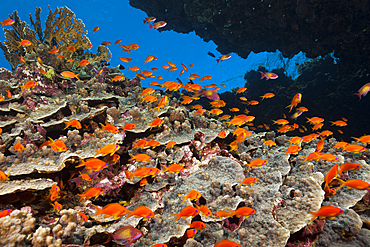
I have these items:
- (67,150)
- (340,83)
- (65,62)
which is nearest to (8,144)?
(67,150)

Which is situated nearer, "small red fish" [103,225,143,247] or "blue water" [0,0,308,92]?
"small red fish" [103,225,143,247]

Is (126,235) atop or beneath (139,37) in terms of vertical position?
beneath

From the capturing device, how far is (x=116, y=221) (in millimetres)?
2625

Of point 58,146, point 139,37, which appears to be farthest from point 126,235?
point 139,37

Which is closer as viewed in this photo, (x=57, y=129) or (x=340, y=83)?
(x=57, y=129)

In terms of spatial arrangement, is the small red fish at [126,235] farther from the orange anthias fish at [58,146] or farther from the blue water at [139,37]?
the blue water at [139,37]

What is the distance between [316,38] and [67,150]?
14.1 metres

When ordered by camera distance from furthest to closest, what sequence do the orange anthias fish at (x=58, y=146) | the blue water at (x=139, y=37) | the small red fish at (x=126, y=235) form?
the blue water at (x=139, y=37) < the orange anthias fish at (x=58, y=146) < the small red fish at (x=126, y=235)

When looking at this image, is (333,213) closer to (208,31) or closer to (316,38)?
(316,38)

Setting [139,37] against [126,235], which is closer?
[126,235]

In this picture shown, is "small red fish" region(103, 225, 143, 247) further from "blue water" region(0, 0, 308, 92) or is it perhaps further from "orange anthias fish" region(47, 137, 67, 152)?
"blue water" region(0, 0, 308, 92)

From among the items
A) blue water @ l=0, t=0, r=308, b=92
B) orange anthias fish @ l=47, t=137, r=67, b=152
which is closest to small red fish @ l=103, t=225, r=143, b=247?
orange anthias fish @ l=47, t=137, r=67, b=152

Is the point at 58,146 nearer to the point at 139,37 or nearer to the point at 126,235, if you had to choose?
the point at 126,235

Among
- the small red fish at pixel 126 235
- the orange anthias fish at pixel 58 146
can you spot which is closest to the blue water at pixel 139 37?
the orange anthias fish at pixel 58 146
